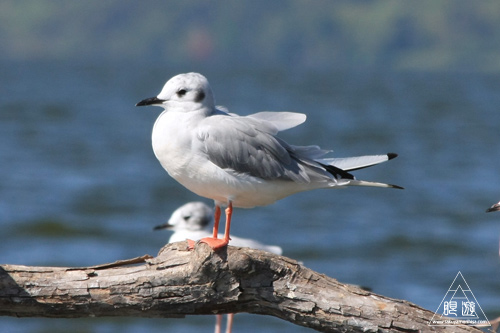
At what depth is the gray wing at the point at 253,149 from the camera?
5.32 meters

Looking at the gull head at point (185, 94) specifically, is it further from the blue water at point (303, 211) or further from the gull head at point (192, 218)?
the blue water at point (303, 211)

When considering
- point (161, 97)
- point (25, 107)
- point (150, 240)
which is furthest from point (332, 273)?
point (25, 107)

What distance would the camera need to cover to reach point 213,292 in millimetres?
4750

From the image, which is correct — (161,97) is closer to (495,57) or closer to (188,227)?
(188,227)

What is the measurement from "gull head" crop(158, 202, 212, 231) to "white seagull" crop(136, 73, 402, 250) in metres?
3.35

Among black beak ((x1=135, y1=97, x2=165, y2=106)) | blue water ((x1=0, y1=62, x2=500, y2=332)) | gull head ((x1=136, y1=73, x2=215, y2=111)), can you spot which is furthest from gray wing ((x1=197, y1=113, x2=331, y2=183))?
blue water ((x1=0, y1=62, x2=500, y2=332))

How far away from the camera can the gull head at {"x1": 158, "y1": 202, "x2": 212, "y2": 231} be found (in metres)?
9.09

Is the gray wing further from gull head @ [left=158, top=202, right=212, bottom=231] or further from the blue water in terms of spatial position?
the blue water

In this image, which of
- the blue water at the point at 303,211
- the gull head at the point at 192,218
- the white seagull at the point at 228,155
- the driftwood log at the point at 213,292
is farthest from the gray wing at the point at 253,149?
the blue water at the point at 303,211

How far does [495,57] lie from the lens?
7298 inches

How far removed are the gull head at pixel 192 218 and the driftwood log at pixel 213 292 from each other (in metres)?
4.24

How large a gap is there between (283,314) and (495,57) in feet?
620

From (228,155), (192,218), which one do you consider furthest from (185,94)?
(192,218)

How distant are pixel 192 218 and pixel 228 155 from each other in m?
3.83
